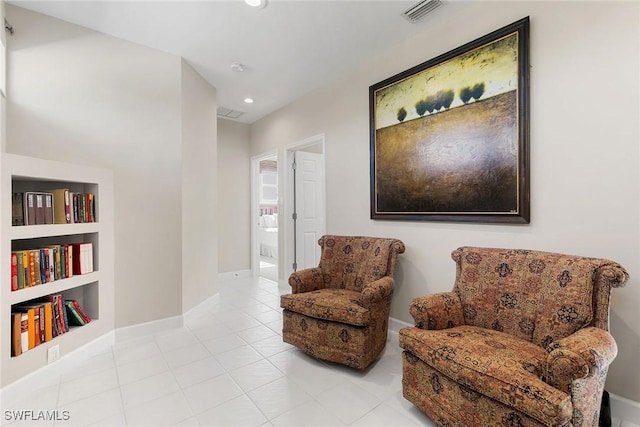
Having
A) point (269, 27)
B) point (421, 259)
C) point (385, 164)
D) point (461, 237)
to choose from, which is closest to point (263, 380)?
point (421, 259)

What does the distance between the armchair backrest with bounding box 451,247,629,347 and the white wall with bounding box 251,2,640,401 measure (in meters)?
0.27

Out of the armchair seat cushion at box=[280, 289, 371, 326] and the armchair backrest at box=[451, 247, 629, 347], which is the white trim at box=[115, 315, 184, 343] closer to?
the armchair seat cushion at box=[280, 289, 371, 326]

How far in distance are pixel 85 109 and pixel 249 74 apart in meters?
1.65

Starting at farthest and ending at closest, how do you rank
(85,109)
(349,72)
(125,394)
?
(349,72) < (85,109) < (125,394)

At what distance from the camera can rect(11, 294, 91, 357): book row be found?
6.20 ft

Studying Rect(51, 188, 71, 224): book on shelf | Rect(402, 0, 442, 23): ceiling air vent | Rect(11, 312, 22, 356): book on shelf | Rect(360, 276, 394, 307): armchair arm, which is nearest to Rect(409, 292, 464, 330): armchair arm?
Rect(360, 276, 394, 307): armchair arm

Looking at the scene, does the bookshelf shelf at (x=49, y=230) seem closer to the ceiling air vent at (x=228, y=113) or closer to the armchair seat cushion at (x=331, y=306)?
the armchair seat cushion at (x=331, y=306)

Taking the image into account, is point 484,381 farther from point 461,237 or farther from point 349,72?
point 349,72

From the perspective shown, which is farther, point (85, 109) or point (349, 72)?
point (349, 72)

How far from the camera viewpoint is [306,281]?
271 centimetres

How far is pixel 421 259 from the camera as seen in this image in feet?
8.81

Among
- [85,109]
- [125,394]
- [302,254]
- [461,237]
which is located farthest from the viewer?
[302,254]

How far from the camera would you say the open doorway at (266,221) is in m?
5.34

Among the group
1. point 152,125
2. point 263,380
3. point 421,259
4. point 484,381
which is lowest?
point 263,380
